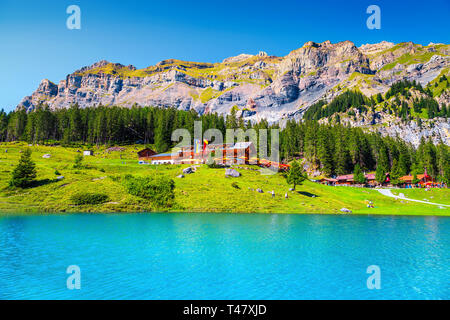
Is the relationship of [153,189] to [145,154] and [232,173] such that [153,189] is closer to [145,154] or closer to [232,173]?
[232,173]

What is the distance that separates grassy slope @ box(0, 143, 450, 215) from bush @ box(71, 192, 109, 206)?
4.43ft

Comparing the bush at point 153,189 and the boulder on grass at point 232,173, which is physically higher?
the boulder on grass at point 232,173

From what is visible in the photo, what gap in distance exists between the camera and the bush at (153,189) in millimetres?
62500

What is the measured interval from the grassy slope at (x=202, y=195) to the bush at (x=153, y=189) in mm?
1767

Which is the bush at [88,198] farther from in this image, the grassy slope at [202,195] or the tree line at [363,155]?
the tree line at [363,155]

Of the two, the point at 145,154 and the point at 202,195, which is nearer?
the point at 202,195

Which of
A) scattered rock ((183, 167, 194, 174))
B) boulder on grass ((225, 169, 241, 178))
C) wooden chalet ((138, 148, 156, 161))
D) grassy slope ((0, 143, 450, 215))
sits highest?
wooden chalet ((138, 148, 156, 161))

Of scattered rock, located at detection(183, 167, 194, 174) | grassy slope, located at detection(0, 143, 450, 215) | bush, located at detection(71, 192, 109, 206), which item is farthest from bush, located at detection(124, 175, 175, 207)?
scattered rock, located at detection(183, 167, 194, 174)

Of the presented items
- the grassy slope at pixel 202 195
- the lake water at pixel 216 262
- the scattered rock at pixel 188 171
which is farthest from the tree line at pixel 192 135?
the lake water at pixel 216 262

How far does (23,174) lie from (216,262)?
60809 millimetres

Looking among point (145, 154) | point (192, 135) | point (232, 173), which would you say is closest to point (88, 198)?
point (232, 173)

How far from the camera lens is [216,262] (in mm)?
22078

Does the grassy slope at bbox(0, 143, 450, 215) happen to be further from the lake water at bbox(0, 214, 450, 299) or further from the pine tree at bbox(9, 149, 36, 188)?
the lake water at bbox(0, 214, 450, 299)

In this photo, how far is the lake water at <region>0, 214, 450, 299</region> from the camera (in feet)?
53.2
